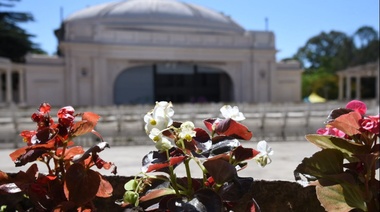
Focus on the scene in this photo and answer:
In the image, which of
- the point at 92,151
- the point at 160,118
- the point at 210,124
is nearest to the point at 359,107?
the point at 210,124

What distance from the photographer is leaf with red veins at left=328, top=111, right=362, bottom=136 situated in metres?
1.34

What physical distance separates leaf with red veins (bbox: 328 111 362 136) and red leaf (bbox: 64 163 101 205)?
0.87 meters

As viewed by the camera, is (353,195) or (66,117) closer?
(353,195)

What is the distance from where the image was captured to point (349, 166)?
4.69ft

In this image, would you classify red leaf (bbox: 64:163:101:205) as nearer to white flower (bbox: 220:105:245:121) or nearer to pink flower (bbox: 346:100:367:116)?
white flower (bbox: 220:105:245:121)

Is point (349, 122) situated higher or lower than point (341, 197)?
higher

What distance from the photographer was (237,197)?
4.57 feet

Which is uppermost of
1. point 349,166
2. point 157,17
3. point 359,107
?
point 157,17

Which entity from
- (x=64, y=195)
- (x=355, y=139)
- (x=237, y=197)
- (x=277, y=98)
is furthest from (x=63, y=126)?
(x=277, y=98)

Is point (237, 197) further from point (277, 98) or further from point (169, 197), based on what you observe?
point (277, 98)

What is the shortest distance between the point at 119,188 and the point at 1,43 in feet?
123

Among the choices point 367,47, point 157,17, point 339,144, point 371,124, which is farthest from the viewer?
point 367,47

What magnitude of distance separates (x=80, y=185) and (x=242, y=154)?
1.97ft

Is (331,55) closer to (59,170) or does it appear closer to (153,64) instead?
(153,64)
